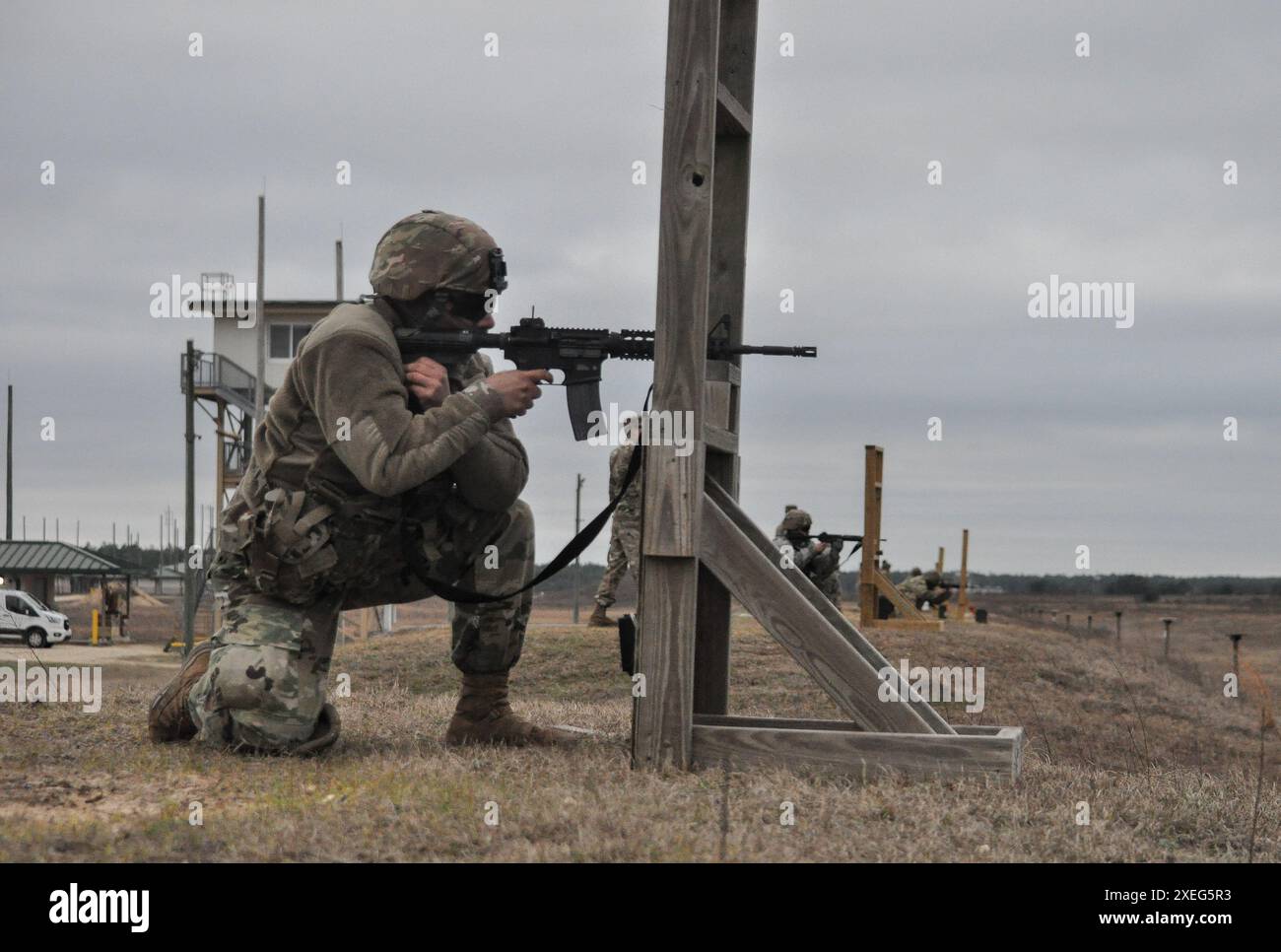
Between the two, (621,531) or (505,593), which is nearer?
(505,593)

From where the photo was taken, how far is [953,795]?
4.96m

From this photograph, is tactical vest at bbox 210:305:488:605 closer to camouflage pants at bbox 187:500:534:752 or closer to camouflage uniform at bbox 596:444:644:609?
camouflage pants at bbox 187:500:534:752

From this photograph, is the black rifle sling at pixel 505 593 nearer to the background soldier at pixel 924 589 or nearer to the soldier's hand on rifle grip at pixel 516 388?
the soldier's hand on rifle grip at pixel 516 388

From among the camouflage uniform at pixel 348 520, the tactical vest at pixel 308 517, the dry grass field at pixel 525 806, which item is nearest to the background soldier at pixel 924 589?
the dry grass field at pixel 525 806

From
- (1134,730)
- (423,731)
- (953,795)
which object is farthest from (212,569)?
(1134,730)

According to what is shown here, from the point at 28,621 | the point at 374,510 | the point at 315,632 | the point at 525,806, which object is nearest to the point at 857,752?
the point at 525,806

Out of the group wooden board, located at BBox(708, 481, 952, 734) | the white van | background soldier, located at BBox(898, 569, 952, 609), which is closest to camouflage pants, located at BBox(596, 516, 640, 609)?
wooden board, located at BBox(708, 481, 952, 734)

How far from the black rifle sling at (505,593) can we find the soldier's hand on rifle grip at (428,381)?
645mm

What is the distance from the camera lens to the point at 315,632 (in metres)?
5.99

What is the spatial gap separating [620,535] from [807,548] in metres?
4.64

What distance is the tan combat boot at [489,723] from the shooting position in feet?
20.3

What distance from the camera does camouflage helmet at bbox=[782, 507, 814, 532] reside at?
19.7 metres

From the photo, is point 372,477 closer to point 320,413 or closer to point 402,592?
point 320,413

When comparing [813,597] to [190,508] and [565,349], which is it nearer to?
[565,349]
